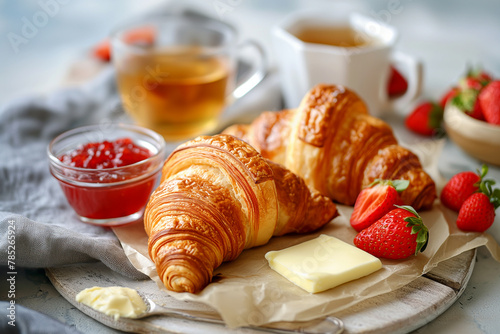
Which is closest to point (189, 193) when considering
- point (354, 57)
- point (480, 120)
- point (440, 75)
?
point (354, 57)

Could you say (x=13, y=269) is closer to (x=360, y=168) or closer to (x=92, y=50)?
(x=360, y=168)

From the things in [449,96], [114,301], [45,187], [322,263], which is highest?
[449,96]

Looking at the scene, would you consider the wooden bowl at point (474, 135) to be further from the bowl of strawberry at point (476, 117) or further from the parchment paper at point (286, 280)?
the parchment paper at point (286, 280)

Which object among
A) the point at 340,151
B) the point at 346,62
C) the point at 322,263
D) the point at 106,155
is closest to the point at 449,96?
the point at 346,62

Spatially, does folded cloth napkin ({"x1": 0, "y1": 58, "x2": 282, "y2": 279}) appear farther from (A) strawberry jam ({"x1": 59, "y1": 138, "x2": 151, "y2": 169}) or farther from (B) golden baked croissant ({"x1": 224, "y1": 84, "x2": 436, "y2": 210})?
(B) golden baked croissant ({"x1": 224, "y1": 84, "x2": 436, "y2": 210})

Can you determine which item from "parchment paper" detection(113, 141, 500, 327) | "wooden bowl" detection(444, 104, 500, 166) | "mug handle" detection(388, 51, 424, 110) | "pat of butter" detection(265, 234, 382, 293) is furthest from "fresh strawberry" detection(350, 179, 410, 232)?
"mug handle" detection(388, 51, 424, 110)

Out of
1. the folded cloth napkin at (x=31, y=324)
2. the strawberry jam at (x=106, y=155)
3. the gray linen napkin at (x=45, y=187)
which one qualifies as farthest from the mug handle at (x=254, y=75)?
the folded cloth napkin at (x=31, y=324)

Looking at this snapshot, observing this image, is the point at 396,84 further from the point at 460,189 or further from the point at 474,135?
the point at 460,189
